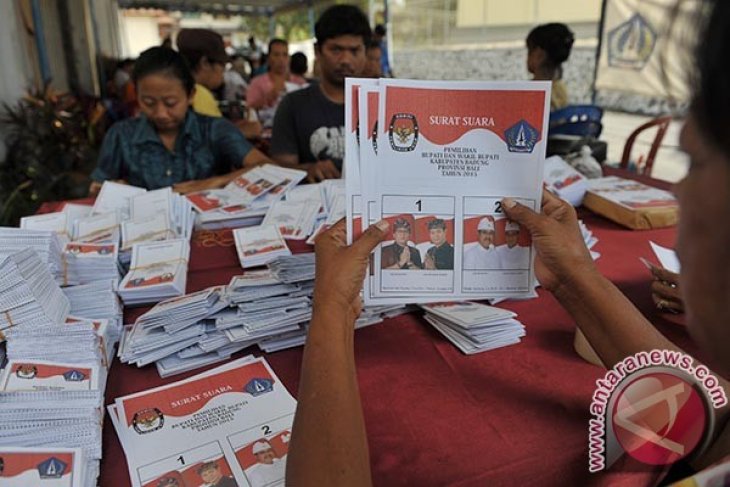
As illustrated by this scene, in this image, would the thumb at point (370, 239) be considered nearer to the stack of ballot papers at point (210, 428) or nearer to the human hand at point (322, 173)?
the stack of ballot papers at point (210, 428)

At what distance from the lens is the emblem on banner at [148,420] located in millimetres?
876

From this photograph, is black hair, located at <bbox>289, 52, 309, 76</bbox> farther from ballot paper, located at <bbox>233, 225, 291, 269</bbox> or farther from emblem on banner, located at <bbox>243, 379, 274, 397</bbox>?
emblem on banner, located at <bbox>243, 379, 274, 397</bbox>

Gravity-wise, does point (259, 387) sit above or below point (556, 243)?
below

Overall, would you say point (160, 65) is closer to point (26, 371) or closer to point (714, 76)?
point (26, 371)

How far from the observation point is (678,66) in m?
0.42

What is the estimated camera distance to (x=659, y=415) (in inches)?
31.0

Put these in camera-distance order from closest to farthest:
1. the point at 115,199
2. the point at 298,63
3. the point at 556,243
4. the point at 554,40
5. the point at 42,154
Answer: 1. the point at 556,243
2. the point at 115,199
3. the point at 554,40
4. the point at 42,154
5. the point at 298,63

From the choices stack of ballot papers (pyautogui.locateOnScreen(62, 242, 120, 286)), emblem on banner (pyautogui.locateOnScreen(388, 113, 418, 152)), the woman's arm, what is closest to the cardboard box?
emblem on banner (pyautogui.locateOnScreen(388, 113, 418, 152))

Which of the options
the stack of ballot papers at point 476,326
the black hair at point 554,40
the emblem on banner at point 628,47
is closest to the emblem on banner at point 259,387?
the stack of ballot papers at point 476,326

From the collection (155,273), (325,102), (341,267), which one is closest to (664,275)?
(341,267)

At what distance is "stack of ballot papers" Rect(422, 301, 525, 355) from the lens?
1.07 meters

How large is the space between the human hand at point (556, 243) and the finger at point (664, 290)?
361 millimetres

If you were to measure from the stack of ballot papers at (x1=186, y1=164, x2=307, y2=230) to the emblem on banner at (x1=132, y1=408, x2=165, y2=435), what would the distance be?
1.00 m

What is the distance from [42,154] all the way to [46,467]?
4.39 m
